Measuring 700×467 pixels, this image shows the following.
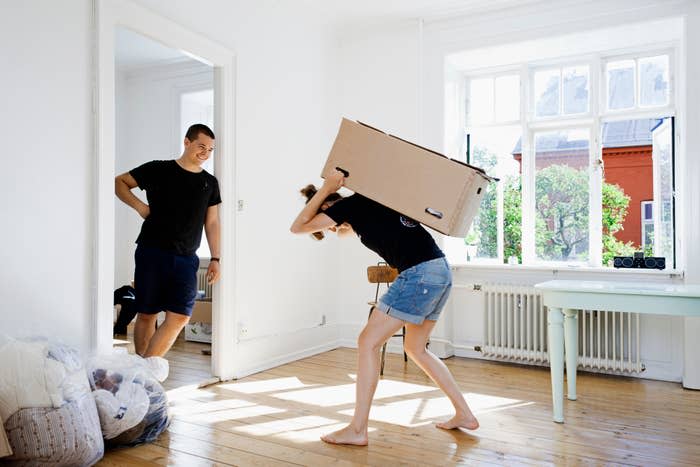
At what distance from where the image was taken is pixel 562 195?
14.8 feet

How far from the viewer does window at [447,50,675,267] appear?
4195 millimetres

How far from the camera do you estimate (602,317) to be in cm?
399

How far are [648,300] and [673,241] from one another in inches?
67.3

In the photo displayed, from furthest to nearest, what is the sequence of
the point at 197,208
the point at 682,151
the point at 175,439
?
the point at 682,151 → the point at 197,208 → the point at 175,439

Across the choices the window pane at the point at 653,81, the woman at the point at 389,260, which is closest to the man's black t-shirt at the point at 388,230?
the woman at the point at 389,260

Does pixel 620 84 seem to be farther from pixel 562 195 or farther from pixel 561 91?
pixel 562 195

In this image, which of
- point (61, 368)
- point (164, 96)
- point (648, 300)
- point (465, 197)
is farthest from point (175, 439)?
point (164, 96)

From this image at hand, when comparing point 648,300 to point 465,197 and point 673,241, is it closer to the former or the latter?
point 465,197

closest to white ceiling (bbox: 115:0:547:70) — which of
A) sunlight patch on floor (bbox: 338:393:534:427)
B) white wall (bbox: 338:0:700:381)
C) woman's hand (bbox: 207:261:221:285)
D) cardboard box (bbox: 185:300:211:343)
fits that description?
white wall (bbox: 338:0:700:381)

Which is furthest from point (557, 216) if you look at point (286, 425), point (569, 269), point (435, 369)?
point (286, 425)

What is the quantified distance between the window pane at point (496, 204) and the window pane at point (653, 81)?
0.96m

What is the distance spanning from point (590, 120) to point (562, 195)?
62 centimetres

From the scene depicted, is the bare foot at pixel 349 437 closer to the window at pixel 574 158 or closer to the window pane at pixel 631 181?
the window at pixel 574 158

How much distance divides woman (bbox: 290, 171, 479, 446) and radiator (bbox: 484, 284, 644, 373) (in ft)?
6.33
